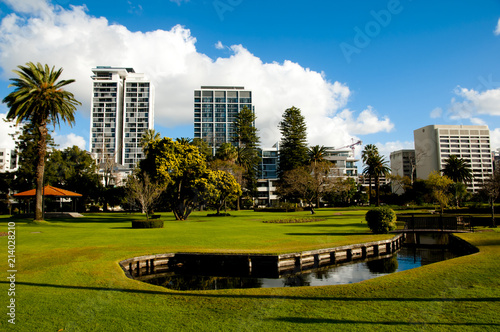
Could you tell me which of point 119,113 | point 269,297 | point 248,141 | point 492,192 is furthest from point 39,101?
point 119,113

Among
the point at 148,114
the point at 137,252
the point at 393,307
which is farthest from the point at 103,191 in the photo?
the point at 148,114

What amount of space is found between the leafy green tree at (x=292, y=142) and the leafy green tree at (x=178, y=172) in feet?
141

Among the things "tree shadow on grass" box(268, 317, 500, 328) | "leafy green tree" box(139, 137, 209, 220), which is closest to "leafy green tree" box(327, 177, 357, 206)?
"leafy green tree" box(139, 137, 209, 220)

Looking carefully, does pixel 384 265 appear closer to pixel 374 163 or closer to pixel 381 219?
pixel 381 219

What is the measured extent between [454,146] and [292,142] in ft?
417

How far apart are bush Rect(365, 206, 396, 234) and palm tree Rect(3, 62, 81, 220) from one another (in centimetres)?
3260

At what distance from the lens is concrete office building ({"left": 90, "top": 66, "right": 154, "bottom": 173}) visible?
16138 cm

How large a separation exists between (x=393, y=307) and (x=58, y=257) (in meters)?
12.9

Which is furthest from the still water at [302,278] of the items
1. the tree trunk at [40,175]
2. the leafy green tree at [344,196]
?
the leafy green tree at [344,196]

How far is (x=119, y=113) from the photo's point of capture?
165250mm

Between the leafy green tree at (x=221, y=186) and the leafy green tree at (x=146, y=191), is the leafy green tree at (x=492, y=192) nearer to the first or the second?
the leafy green tree at (x=221, y=186)

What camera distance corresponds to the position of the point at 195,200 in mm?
42844

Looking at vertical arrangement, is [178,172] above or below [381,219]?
above

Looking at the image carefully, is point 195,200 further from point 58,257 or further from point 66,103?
point 58,257
